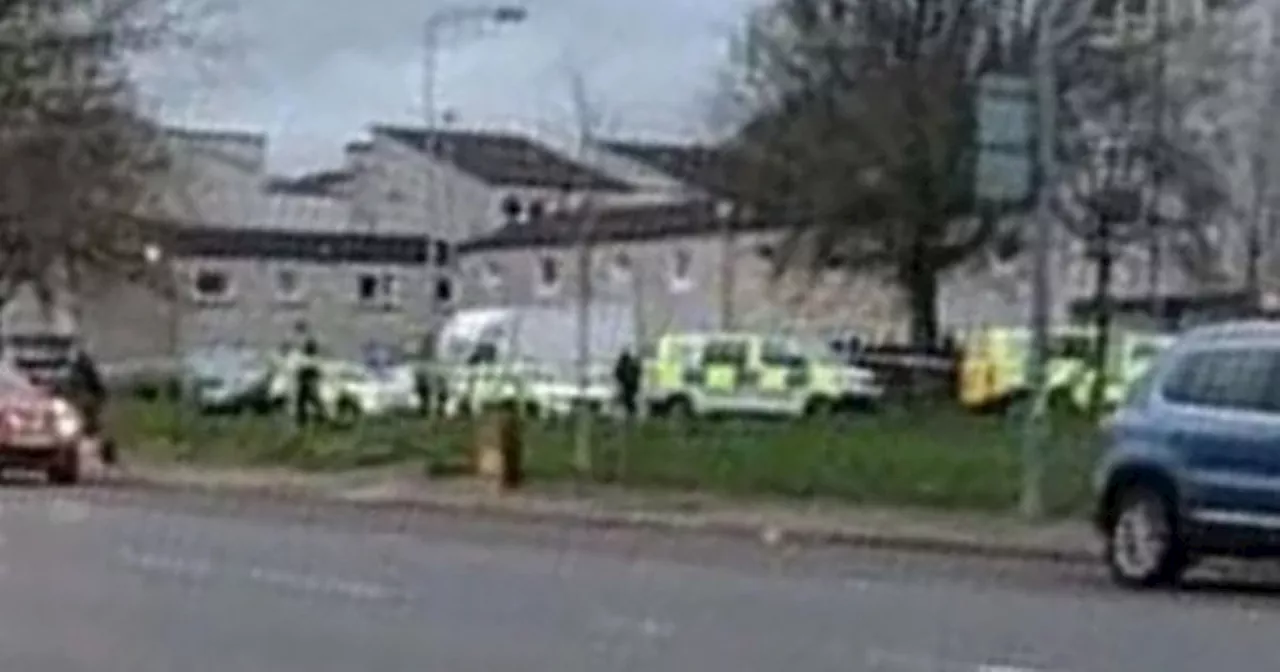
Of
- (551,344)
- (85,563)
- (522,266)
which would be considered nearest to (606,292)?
(522,266)

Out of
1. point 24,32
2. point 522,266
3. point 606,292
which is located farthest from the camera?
point 522,266

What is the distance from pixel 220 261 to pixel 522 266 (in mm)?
10773

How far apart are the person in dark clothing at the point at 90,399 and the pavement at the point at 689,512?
127 inches

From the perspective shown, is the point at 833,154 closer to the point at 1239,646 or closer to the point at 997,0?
the point at 997,0

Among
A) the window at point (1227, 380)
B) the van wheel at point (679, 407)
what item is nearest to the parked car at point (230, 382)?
the van wheel at point (679, 407)

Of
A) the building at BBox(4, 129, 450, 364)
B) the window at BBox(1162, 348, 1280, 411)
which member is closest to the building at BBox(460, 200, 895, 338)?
the building at BBox(4, 129, 450, 364)

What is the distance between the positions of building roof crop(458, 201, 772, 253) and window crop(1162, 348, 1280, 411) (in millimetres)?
61597

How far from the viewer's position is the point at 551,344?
2719 inches

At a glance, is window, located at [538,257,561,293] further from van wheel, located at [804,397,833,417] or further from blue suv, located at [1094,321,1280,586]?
blue suv, located at [1094,321,1280,586]

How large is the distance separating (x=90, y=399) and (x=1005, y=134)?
20288 mm

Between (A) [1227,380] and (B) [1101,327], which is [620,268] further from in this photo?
(A) [1227,380]

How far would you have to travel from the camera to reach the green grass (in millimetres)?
37188

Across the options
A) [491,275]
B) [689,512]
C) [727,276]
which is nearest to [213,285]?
[491,275]

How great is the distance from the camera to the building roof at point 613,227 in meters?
95.0
